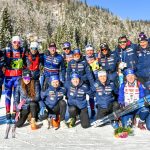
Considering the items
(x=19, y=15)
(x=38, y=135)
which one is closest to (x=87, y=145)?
(x=38, y=135)

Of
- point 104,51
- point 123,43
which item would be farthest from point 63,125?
point 123,43

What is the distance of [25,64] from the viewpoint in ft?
30.0

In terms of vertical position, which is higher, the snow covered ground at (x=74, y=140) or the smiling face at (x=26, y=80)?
Result: the smiling face at (x=26, y=80)

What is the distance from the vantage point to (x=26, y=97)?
8617 mm

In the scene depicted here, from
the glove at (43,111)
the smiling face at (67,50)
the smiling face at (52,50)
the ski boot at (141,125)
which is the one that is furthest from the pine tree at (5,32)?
the ski boot at (141,125)

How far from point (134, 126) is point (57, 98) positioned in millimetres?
1846

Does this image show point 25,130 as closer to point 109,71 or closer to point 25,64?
point 25,64

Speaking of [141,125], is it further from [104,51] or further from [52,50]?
[52,50]

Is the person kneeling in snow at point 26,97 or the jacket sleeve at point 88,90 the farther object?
the jacket sleeve at point 88,90

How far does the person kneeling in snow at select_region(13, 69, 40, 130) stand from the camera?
8.55 metres

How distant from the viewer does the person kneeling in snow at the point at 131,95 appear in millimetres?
8266

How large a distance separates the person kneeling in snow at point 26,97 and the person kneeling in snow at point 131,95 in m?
1.90

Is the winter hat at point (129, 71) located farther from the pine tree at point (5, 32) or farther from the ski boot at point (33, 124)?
the pine tree at point (5, 32)

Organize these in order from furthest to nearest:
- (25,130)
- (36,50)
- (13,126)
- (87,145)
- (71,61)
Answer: (71,61) < (36,50) < (25,130) < (13,126) < (87,145)
